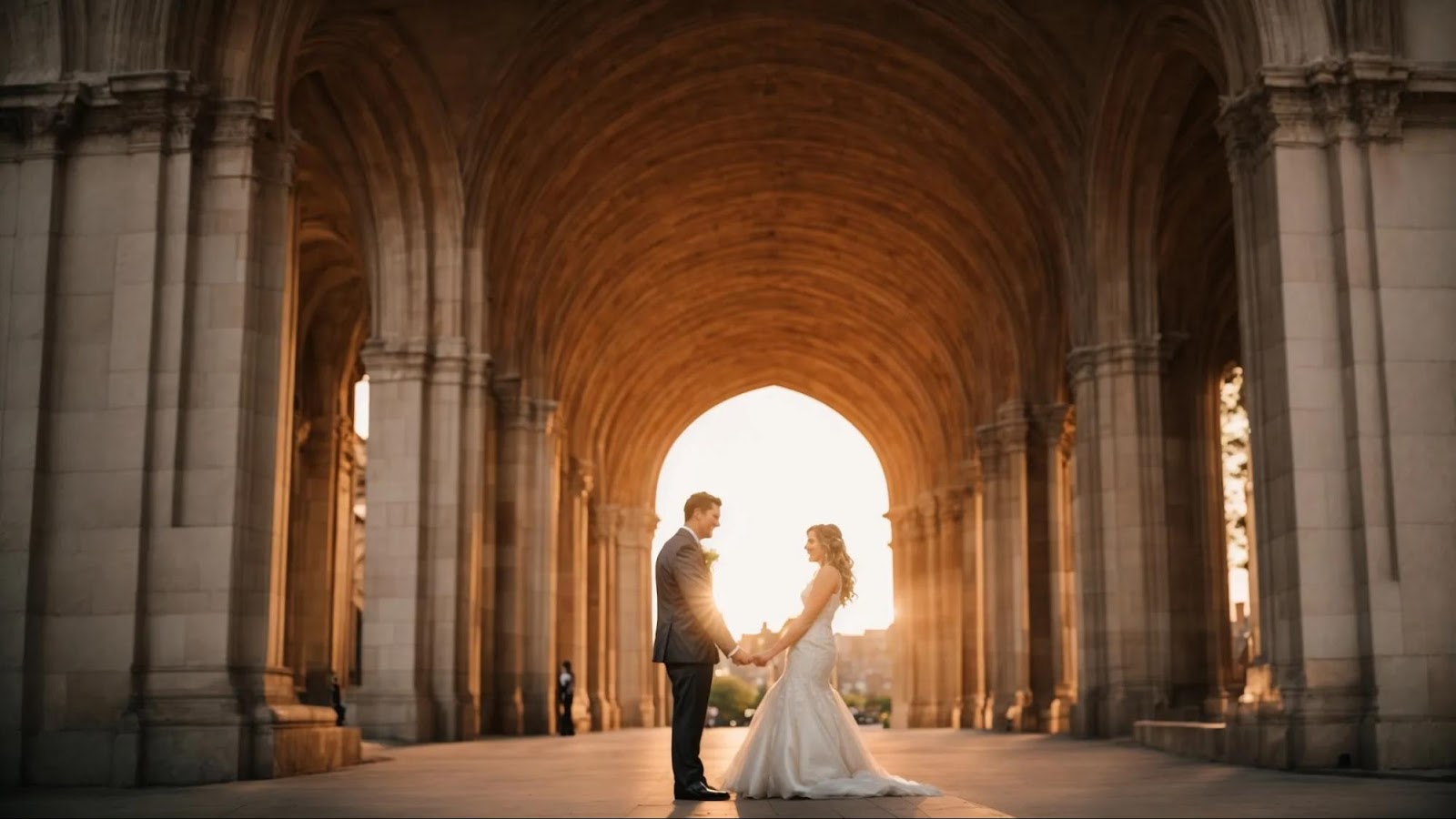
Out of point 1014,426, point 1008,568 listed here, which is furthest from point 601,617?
point 1014,426

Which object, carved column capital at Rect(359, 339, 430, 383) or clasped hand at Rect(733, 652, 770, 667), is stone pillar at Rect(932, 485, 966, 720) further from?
clasped hand at Rect(733, 652, 770, 667)

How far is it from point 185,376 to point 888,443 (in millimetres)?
41009

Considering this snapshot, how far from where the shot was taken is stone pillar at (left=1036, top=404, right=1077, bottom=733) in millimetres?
31250

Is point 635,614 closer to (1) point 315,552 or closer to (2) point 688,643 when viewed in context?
(1) point 315,552

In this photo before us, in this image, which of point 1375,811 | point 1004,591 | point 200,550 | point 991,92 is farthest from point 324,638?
point 1375,811

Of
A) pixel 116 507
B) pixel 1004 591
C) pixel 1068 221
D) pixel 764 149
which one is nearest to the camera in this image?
pixel 116 507

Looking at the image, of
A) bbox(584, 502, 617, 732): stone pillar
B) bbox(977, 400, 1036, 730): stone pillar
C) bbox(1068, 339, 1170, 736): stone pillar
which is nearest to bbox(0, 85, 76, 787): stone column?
bbox(1068, 339, 1170, 736): stone pillar

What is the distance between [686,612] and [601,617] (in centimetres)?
3526

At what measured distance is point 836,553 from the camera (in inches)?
483

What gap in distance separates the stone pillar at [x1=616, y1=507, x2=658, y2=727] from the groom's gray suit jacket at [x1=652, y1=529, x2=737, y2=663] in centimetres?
3938

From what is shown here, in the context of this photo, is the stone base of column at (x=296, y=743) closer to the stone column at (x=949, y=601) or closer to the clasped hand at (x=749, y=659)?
the clasped hand at (x=749, y=659)

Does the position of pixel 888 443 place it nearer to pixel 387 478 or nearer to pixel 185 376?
pixel 387 478

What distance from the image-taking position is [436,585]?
25.8m

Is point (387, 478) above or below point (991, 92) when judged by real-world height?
below
